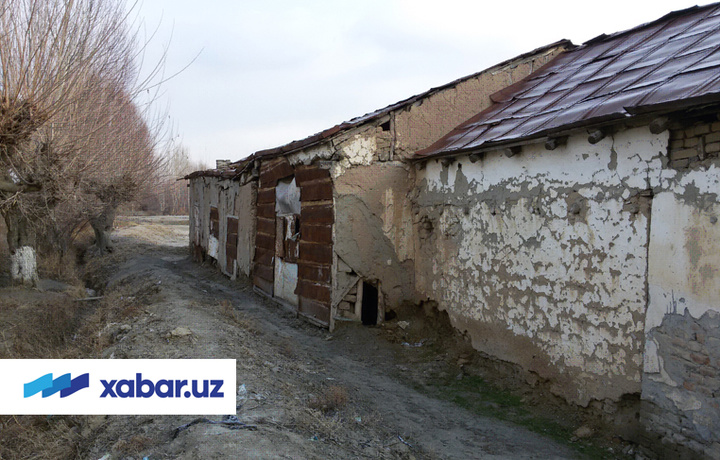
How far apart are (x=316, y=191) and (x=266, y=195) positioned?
284cm

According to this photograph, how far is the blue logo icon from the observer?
16.4 ft

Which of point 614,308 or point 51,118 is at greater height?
point 51,118

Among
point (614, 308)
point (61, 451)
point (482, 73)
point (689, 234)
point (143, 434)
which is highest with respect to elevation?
point (482, 73)

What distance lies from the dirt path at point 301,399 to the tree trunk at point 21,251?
4.69 metres

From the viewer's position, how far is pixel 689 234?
4.12 metres

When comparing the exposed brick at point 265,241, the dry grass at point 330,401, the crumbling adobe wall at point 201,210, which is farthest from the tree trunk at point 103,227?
the dry grass at point 330,401

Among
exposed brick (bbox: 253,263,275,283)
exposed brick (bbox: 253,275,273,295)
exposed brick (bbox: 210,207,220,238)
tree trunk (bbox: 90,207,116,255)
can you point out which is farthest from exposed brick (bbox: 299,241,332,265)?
tree trunk (bbox: 90,207,116,255)

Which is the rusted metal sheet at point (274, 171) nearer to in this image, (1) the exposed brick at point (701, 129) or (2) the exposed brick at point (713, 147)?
(1) the exposed brick at point (701, 129)

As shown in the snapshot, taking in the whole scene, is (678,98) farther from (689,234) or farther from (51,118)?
(51,118)

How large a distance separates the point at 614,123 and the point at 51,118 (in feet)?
29.5

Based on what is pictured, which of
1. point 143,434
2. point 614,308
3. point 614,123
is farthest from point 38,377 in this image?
point 614,123

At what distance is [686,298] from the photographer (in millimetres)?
4137

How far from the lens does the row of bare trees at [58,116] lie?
827 centimetres

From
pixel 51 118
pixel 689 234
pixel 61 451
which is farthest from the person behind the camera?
pixel 51 118
